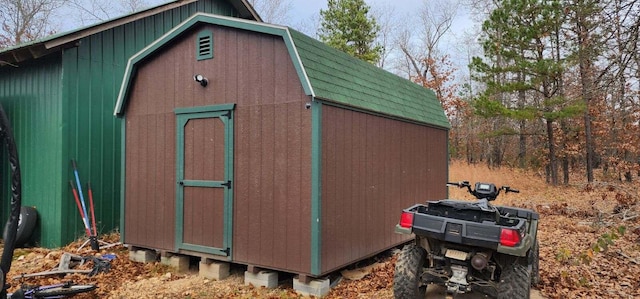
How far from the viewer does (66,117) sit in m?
6.95

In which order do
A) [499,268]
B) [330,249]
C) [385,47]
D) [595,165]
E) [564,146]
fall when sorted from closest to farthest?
[499,268], [330,249], [564,146], [595,165], [385,47]

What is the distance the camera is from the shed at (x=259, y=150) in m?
4.65

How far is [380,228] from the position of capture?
588cm

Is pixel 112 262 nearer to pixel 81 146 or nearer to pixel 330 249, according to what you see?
pixel 81 146

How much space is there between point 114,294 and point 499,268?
13.7 ft

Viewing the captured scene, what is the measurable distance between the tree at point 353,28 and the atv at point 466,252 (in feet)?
55.5

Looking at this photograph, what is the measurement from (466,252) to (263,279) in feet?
7.66

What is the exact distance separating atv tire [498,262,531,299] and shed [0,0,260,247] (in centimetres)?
661

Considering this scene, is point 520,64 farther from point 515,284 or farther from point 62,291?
point 62,291

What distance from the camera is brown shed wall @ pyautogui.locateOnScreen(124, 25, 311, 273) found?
4.68 m

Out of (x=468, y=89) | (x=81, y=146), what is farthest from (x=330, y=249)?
(x=468, y=89)

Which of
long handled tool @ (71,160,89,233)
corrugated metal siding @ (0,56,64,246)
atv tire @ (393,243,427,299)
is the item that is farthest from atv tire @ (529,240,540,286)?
corrugated metal siding @ (0,56,64,246)

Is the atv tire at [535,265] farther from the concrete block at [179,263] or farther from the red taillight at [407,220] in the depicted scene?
the concrete block at [179,263]

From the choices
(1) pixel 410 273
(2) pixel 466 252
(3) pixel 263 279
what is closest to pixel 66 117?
(3) pixel 263 279
